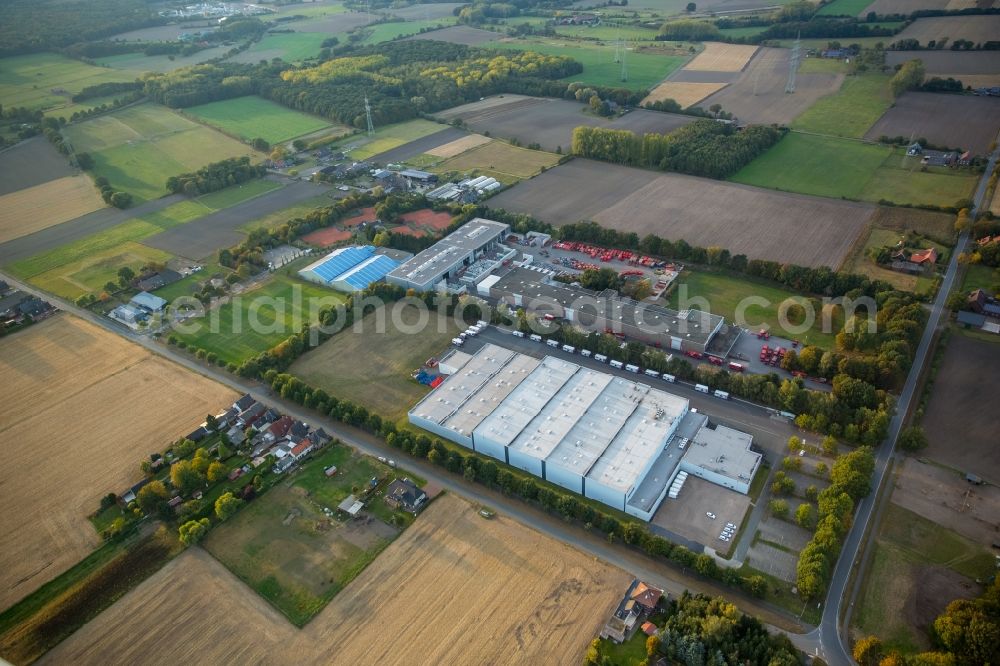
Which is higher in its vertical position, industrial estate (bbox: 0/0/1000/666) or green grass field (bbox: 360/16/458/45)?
green grass field (bbox: 360/16/458/45)

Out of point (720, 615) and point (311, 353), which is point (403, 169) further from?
point (720, 615)

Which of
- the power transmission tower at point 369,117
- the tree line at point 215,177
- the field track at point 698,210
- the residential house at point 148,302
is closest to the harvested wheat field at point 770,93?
the field track at point 698,210

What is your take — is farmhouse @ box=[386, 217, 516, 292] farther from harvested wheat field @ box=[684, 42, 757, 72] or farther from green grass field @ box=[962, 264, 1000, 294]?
harvested wheat field @ box=[684, 42, 757, 72]

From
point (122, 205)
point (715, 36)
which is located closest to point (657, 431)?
point (122, 205)

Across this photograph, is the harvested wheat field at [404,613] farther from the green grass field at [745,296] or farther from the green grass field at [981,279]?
the green grass field at [981,279]

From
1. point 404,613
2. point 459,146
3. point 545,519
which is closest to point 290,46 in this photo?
point 459,146

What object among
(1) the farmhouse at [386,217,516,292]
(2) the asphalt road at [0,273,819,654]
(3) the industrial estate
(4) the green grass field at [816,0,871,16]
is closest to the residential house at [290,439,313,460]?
(3) the industrial estate

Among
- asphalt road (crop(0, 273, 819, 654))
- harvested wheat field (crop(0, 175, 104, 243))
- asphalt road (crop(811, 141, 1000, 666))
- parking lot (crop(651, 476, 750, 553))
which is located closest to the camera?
asphalt road (crop(811, 141, 1000, 666))
